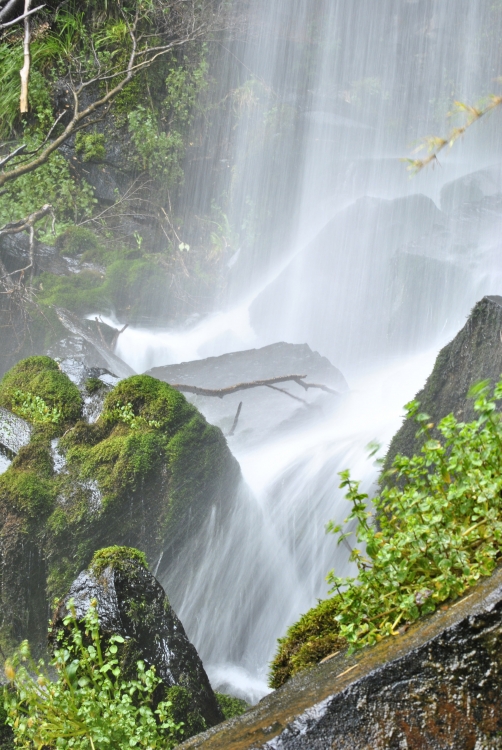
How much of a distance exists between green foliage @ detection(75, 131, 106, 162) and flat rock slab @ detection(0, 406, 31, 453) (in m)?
8.58

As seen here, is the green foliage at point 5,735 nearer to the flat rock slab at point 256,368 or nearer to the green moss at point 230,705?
the green moss at point 230,705

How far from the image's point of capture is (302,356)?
41.1 feet

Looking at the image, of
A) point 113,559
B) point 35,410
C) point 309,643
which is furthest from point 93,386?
point 309,643

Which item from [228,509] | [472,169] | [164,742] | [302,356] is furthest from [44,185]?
[472,169]

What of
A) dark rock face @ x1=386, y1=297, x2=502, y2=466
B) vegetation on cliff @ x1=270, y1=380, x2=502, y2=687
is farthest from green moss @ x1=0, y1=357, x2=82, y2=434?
vegetation on cliff @ x1=270, y1=380, x2=502, y2=687

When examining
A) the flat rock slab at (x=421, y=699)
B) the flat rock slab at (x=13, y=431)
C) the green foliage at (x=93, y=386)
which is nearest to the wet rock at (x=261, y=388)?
the green foliage at (x=93, y=386)

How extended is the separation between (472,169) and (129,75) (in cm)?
1290

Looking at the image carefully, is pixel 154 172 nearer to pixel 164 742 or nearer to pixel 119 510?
pixel 119 510

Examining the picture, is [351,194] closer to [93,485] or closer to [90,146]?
[90,146]

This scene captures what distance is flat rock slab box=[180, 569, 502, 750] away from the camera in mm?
1438

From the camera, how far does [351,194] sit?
59.3 feet

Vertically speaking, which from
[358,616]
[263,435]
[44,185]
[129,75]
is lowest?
[358,616]

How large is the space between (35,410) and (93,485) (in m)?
1.10

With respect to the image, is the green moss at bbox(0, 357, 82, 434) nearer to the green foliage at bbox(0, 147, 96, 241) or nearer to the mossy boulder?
the mossy boulder
